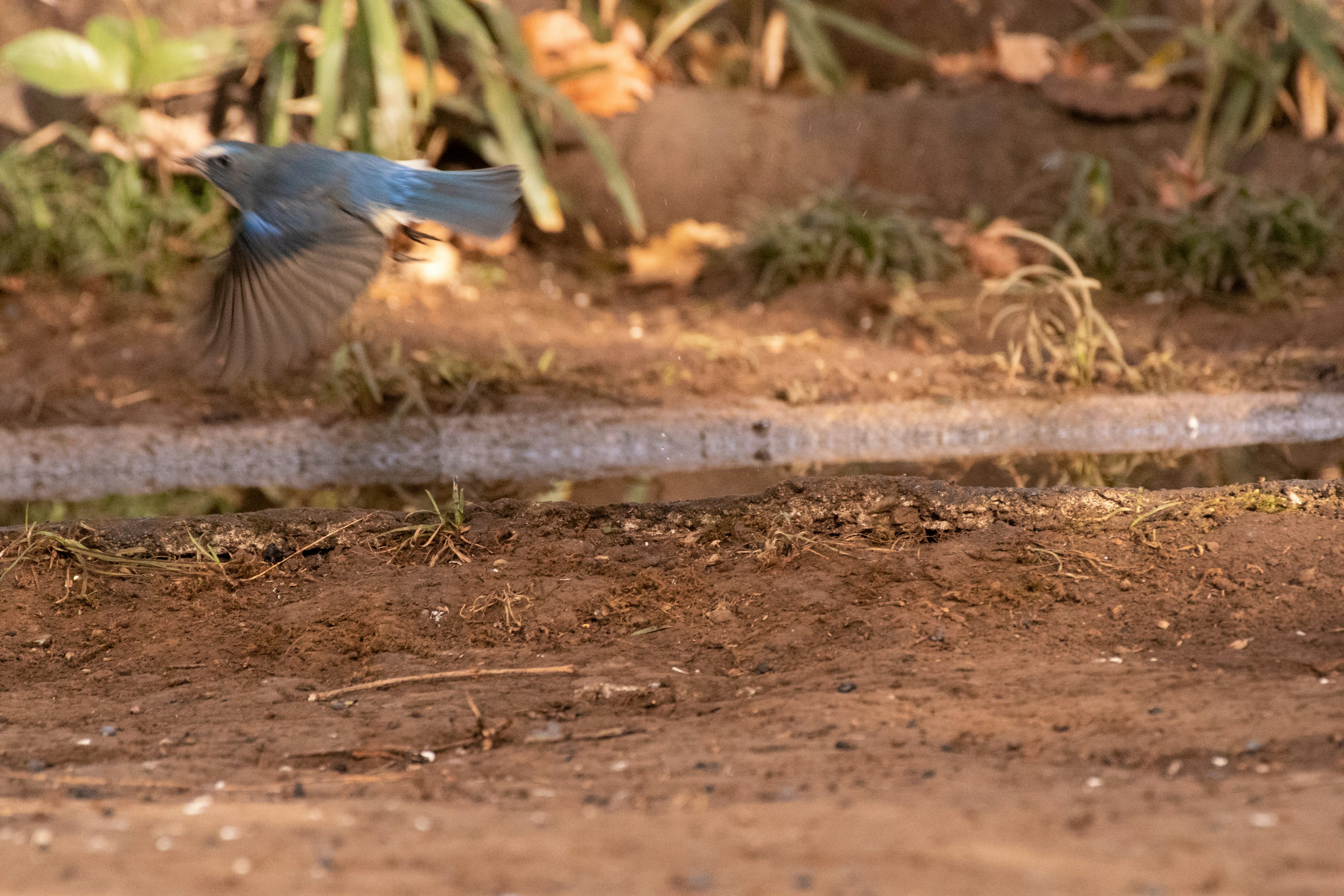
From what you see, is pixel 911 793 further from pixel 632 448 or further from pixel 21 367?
pixel 21 367

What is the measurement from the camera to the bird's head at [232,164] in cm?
289

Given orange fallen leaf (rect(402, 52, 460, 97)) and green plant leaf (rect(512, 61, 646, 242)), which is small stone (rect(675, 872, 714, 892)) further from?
orange fallen leaf (rect(402, 52, 460, 97))

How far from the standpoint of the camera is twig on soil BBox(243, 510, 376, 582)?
9.02 feet

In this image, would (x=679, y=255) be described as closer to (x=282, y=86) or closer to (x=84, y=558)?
(x=282, y=86)

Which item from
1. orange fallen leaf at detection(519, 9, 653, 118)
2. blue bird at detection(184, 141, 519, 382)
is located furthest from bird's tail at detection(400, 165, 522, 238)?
orange fallen leaf at detection(519, 9, 653, 118)

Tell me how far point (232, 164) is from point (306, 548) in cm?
92

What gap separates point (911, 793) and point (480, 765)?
2.22 feet

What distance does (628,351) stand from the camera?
500cm

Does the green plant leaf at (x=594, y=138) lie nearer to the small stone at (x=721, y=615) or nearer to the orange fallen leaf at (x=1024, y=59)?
the orange fallen leaf at (x=1024, y=59)

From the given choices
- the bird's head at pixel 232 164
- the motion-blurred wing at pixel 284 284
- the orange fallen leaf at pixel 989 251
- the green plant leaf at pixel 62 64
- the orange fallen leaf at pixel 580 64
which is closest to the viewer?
the motion-blurred wing at pixel 284 284

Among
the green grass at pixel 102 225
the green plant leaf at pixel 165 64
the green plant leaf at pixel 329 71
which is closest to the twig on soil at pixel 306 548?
the green grass at pixel 102 225

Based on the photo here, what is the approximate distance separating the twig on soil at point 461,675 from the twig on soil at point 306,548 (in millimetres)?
549

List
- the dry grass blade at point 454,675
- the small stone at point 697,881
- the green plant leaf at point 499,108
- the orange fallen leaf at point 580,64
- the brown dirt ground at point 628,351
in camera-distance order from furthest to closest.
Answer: the orange fallen leaf at point 580,64, the green plant leaf at point 499,108, the brown dirt ground at point 628,351, the dry grass blade at point 454,675, the small stone at point 697,881

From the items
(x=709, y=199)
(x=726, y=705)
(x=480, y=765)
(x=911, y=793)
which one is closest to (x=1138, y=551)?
(x=726, y=705)
